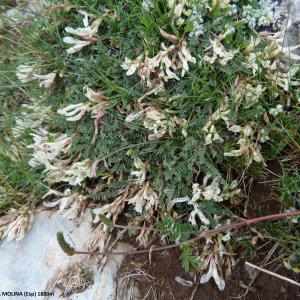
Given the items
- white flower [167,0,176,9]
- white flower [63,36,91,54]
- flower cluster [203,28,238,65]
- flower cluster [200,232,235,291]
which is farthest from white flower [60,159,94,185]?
white flower [167,0,176,9]

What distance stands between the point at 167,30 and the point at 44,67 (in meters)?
1.06

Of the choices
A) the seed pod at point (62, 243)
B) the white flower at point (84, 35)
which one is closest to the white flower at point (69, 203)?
the seed pod at point (62, 243)

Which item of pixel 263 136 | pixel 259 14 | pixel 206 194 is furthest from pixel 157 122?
pixel 259 14

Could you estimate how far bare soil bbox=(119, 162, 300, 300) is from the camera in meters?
2.80

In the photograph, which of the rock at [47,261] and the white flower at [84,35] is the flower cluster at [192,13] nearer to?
the white flower at [84,35]

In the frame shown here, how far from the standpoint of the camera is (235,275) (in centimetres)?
288

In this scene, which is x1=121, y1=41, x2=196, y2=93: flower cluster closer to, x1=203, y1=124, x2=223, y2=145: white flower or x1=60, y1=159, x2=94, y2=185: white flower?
x1=203, y1=124, x2=223, y2=145: white flower

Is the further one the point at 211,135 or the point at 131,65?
the point at 131,65

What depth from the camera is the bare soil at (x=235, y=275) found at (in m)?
2.80

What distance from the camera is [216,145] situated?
2979 mm

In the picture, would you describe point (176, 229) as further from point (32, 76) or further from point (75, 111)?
point (32, 76)

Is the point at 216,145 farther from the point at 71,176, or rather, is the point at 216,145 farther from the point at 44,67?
the point at 44,67

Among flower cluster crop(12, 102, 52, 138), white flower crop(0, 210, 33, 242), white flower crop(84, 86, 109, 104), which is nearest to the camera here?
white flower crop(84, 86, 109, 104)

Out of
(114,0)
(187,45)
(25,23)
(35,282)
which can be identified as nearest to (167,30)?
(187,45)
